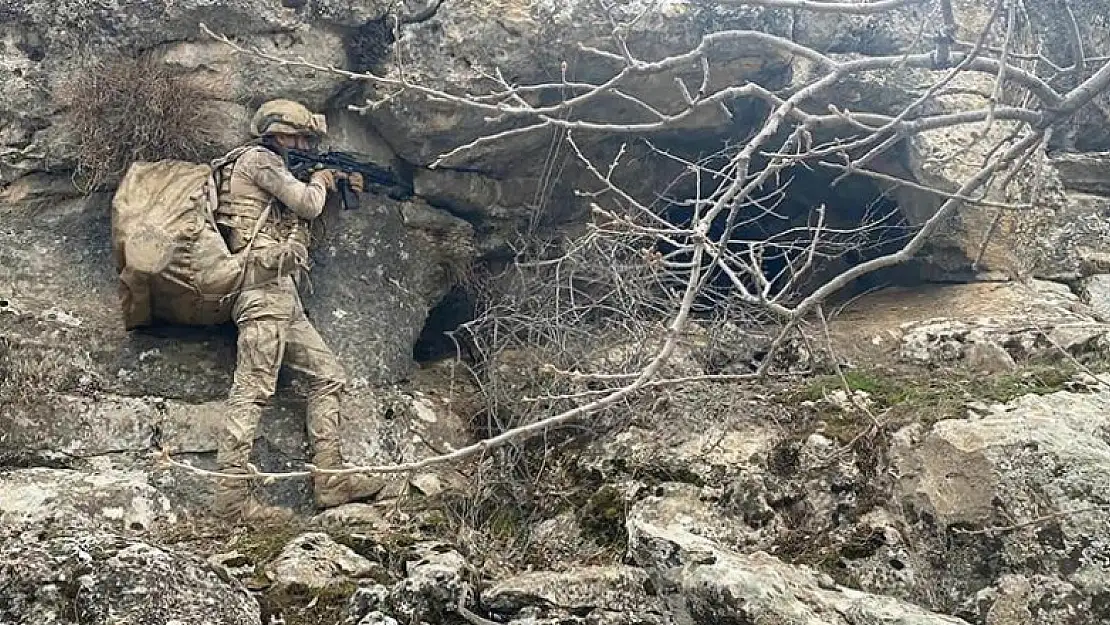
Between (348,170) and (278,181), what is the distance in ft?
2.35

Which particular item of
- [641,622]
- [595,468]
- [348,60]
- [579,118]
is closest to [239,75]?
[348,60]

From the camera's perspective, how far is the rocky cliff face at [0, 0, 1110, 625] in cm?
388

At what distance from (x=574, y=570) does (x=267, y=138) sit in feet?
10.3

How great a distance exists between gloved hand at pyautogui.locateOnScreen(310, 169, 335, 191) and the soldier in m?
0.01

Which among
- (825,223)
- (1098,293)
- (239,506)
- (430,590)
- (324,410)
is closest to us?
(430,590)

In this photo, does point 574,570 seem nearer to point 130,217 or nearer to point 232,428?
point 232,428

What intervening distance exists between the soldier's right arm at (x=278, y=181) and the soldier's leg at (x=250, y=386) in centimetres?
48

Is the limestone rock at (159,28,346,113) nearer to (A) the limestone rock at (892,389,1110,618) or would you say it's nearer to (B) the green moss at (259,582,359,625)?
(B) the green moss at (259,582,359,625)

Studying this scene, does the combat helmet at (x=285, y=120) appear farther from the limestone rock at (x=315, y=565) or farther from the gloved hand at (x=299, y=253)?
the limestone rock at (x=315, y=565)

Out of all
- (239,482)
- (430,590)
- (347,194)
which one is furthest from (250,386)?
(430,590)

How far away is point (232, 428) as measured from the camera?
5414 millimetres

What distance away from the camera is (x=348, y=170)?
6422 mm

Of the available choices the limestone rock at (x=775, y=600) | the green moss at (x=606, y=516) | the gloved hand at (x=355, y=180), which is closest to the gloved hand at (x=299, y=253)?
the gloved hand at (x=355, y=180)

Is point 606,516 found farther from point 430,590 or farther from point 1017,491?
point 1017,491
